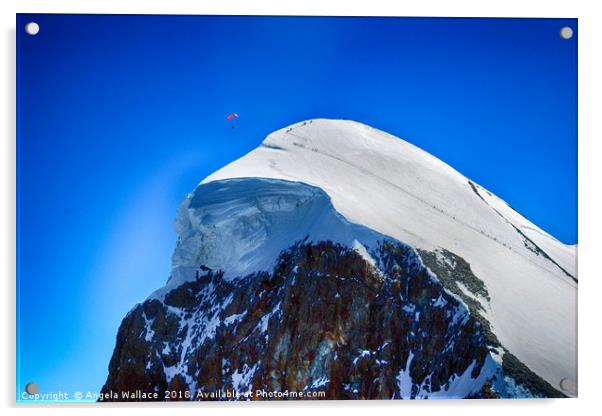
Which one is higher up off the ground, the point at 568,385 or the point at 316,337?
the point at 316,337

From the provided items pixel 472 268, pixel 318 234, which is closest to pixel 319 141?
pixel 318 234

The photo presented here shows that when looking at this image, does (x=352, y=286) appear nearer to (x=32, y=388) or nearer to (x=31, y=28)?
(x=32, y=388)

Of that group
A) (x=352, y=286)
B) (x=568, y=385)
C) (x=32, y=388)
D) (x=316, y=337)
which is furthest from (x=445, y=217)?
(x=32, y=388)

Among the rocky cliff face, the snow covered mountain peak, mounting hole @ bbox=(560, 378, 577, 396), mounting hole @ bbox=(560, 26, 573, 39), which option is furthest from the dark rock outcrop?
mounting hole @ bbox=(560, 26, 573, 39)

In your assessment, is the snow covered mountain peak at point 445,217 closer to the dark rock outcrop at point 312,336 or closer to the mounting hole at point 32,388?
the dark rock outcrop at point 312,336

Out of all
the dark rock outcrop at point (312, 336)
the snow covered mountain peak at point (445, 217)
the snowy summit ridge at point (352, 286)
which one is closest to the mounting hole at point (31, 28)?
the snowy summit ridge at point (352, 286)

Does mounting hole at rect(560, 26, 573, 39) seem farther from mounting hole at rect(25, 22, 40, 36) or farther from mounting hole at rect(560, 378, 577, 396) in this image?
mounting hole at rect(25, 22, 40, 36)
